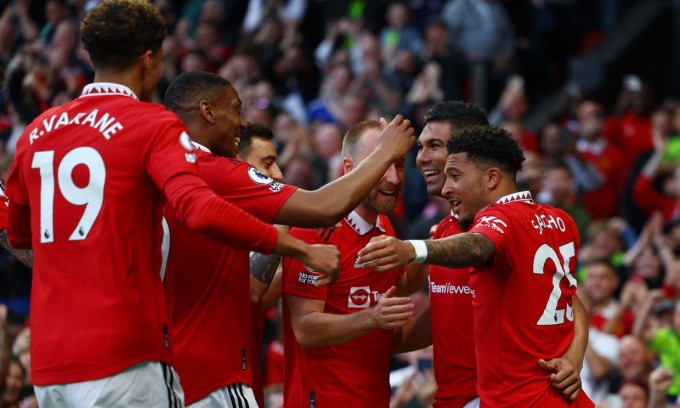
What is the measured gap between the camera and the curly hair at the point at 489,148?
5.89 meters

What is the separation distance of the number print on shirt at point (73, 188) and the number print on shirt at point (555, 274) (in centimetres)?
211

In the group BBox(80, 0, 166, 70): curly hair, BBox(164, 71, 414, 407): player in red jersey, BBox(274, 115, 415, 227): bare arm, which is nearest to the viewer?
BBox(80, 0, 166, 70): curly hair

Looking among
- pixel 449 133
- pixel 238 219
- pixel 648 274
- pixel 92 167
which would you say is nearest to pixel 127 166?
pixel 92 167

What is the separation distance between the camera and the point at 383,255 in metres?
4.97

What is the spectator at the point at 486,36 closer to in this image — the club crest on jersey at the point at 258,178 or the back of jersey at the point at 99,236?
the club crest on jersey at the point at 258,178

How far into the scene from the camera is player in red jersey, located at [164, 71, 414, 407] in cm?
528

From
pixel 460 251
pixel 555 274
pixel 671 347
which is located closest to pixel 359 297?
pixel 555 274

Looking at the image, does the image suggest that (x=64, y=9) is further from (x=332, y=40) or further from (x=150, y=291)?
(x=150, y=291)

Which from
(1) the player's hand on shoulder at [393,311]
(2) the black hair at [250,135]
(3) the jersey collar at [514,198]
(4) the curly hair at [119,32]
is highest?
(4) the curly hair at [119,32]

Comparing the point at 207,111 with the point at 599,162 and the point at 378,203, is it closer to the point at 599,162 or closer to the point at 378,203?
the point at 378,203

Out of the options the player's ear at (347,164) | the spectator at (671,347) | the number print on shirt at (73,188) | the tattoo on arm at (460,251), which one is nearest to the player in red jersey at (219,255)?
the tattoo on arm at (460,251)

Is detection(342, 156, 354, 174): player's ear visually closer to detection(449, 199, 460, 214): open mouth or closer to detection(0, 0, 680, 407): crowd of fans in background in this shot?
detection(449, 199, 460, 214): open mouth

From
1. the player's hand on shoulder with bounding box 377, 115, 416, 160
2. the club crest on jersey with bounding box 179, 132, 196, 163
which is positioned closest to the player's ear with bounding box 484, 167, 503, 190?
the player's hand on shoulder with bounding box 377, 115, 416, 160

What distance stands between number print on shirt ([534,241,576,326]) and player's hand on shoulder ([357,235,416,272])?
901 millimetres
